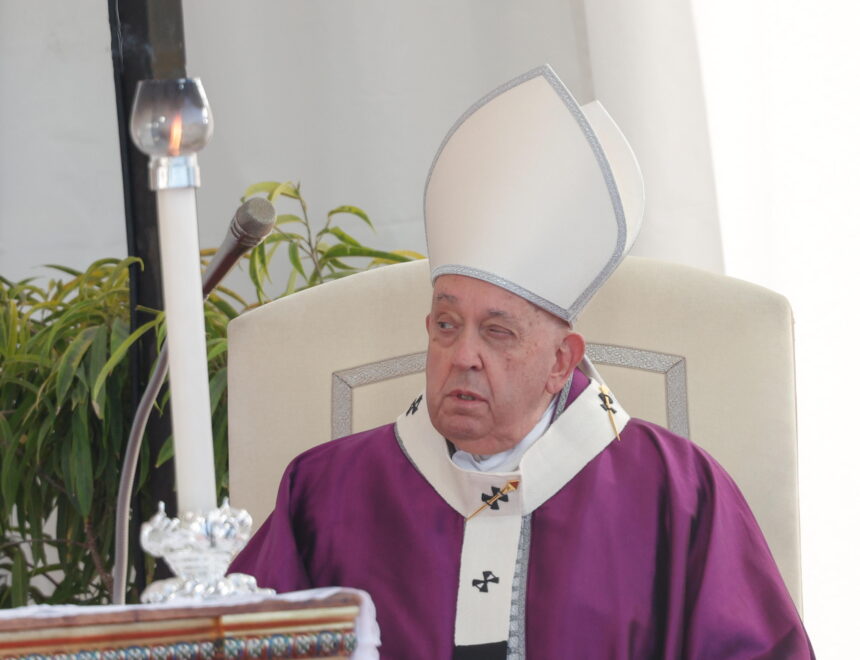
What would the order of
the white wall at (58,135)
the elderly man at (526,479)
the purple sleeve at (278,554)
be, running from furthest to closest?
1. the white wall at (58,135)
2. the purple sleeve at (278,554)
3. the elderly man at (526,479)

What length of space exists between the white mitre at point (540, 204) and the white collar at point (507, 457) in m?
0.16

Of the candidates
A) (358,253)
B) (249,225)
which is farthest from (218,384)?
(249,225)

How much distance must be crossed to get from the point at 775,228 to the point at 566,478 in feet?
4.09

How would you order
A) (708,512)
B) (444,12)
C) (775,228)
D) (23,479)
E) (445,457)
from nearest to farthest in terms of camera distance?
(708,512) < (445,457) < (23,479) < (775,228) < (444,12)

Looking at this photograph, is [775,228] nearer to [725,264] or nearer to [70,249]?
[725,264]

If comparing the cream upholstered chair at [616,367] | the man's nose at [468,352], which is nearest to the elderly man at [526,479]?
the man's nose at [468,352]

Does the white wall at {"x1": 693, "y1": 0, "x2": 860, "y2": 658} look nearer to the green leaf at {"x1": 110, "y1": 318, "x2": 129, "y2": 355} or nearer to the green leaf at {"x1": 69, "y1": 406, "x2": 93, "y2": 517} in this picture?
the green leaf at {"x1": 110, "y1": 318, "x2": 129, "y2": 355}

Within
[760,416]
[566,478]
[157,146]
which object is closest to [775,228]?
[760,416]

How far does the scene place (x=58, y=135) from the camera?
157 inches

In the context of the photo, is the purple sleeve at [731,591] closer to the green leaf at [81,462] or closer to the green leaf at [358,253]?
the green leaf at [358,253]

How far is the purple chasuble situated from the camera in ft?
5.93

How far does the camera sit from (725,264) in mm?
3033

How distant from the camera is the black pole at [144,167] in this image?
8.44 ft

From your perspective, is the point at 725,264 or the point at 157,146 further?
the point at 725,264
